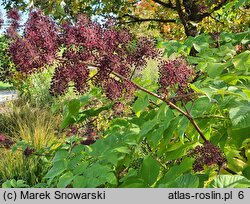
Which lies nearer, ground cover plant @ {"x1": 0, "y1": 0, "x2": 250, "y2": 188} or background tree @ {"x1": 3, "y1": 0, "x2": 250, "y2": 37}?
ground cover plant @ {"x1": 0, "y1": 0, "x2": 250, "y2": 188}

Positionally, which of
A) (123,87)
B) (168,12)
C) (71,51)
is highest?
(168,12)

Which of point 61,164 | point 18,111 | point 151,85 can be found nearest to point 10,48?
point 61,164

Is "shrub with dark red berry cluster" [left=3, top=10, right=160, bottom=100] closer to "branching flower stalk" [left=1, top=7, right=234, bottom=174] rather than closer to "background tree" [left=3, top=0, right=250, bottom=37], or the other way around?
"branching flower stalk" [left=1, top=7, right=234, bottom=174]

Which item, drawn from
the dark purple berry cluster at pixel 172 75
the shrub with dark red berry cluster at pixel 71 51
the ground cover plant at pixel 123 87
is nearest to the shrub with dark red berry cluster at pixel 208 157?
the ground cover plant at pixel 123 87

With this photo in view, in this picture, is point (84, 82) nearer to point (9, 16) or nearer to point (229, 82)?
point (9, 16)

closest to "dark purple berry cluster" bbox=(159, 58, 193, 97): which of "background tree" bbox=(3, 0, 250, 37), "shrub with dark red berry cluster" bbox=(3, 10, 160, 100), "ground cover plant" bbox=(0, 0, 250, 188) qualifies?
"ground cover plant" bbox=(0, 0, 250, 188)

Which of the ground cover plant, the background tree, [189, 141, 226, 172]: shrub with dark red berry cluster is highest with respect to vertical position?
the background tree

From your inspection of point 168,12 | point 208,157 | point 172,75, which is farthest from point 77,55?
point 168,12

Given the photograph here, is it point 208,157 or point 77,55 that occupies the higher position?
point 77,55

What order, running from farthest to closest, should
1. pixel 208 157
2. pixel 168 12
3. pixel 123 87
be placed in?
pixel 168 12, pixel 123 87, pixel 208 157

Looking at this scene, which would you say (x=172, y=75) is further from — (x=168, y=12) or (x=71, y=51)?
(x=168, y=12)

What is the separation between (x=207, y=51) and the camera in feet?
8.26

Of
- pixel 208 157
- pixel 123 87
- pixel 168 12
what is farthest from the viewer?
pixel 168 12

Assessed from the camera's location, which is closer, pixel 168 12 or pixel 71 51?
pixel 71 51
